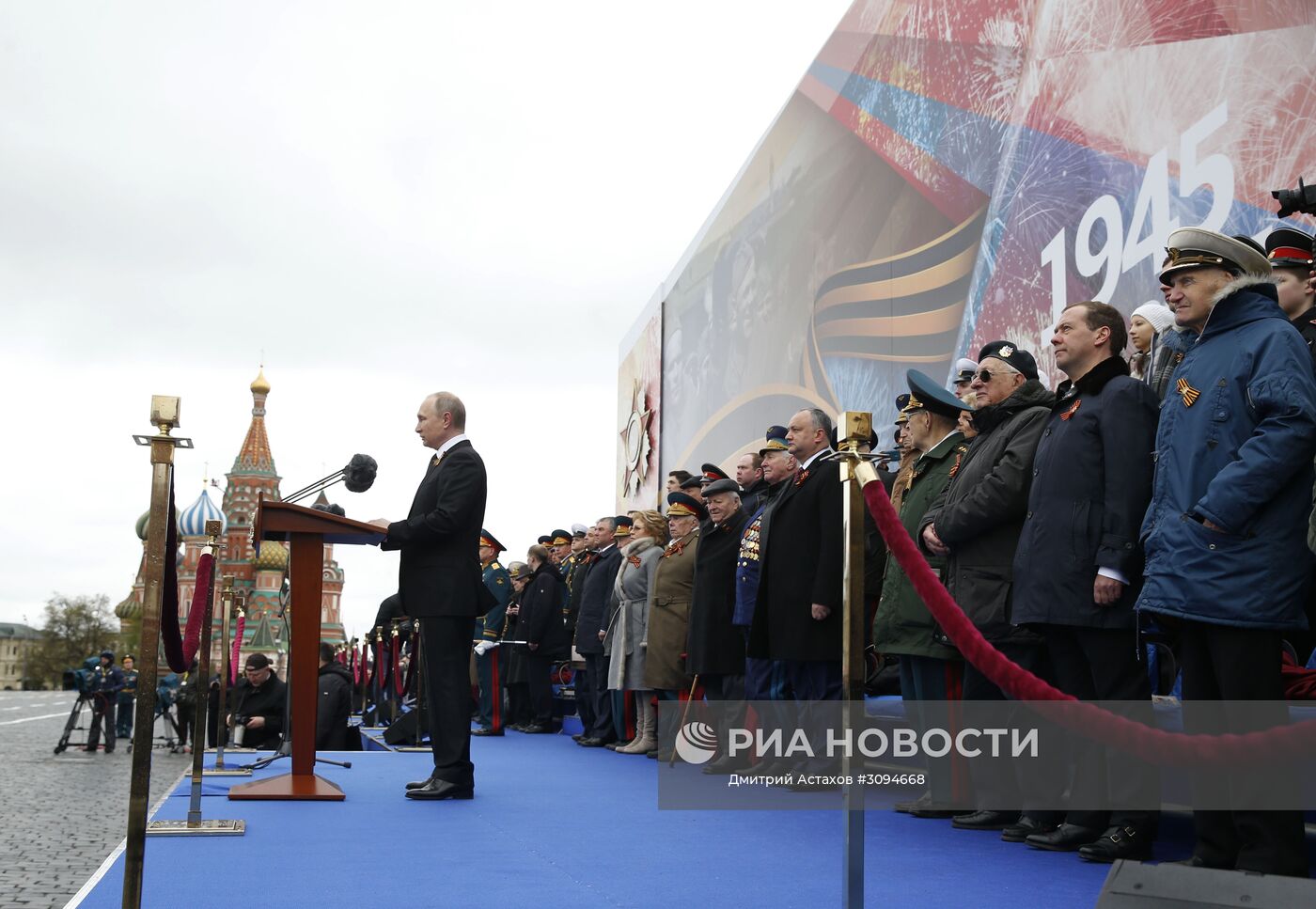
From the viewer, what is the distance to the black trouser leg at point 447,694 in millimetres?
5805

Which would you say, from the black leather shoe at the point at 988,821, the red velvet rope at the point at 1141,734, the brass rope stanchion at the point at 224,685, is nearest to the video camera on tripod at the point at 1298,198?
the red velvet rope at the point at 1141,734

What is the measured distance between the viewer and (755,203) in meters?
13.3

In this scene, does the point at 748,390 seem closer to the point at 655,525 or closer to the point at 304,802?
the point at 655,525

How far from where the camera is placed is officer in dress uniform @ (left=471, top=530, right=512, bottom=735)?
11586mm

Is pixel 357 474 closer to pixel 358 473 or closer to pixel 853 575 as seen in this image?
pixel 358 473

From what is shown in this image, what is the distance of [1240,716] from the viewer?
334 cm

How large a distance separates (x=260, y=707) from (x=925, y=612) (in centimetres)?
757

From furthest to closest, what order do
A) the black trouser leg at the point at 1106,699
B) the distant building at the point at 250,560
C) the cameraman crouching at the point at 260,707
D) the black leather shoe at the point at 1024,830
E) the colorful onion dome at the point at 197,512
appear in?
the distant building at the point at 250,560
the colorful onion dome at the point at 197,512
the cameraman crouching at the point at 260,707
the black leather shoe at the point at 1024,830
the black trouser leg at the point at 1106,699

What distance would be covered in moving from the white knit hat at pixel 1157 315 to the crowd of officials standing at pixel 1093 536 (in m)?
0.01

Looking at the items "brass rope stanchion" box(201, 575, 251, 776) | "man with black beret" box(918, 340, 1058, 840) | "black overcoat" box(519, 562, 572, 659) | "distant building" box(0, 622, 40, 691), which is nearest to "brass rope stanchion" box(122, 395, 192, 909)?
"brass rope stanchion" box(201, 575, 251, 776)

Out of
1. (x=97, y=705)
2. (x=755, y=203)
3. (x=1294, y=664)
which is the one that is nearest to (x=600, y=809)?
(x=1294, y=664)

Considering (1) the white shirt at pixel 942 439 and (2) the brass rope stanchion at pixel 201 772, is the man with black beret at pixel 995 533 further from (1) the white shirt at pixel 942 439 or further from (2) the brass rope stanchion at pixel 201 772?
(2) the brass rope stanchion at pixel 201 772

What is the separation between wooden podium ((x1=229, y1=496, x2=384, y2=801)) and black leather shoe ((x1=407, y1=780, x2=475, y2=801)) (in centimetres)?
36

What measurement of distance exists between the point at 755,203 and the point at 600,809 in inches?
355
